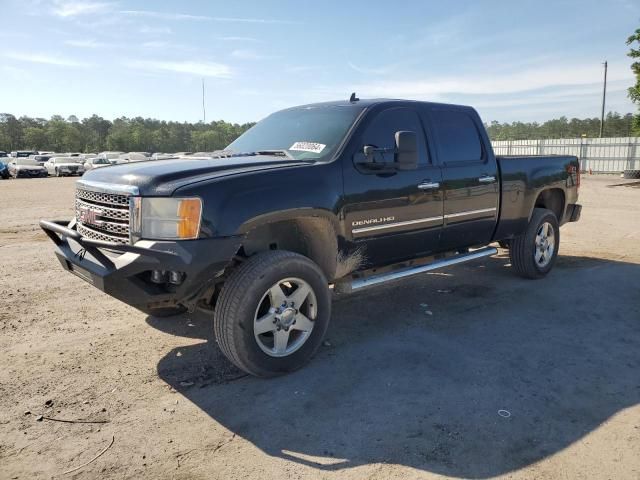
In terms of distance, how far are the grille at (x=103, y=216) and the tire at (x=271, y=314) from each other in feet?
2.64

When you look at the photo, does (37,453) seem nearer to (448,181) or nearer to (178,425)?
(178,425)

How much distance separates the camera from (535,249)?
6.07m

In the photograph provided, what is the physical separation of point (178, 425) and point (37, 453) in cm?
74

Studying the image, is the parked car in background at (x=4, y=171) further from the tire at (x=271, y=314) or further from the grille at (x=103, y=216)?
the tire at (x=271, y=314)

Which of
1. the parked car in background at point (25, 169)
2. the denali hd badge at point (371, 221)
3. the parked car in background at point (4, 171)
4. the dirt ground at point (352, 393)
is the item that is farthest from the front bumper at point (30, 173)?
the denali hd badge at point (371, 221)

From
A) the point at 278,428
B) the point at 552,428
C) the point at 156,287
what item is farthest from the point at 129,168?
the point at 552,428

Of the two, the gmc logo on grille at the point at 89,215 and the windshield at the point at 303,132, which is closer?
the gmc logo on grille at the point at 89,215

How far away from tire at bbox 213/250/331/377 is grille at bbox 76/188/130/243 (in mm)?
803

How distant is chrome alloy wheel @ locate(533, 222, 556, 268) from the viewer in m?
6.13

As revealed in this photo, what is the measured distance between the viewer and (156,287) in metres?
3.29

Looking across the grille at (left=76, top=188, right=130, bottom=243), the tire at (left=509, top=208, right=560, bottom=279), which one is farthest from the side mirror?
the tire at (left=509, top=208, right=560, bottom=279)

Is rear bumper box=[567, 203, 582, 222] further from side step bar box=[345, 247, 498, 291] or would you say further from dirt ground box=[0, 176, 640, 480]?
side step bar box=[345, 247, 498, 291]

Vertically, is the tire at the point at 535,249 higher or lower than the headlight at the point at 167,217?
lower

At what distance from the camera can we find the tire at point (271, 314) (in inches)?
131
